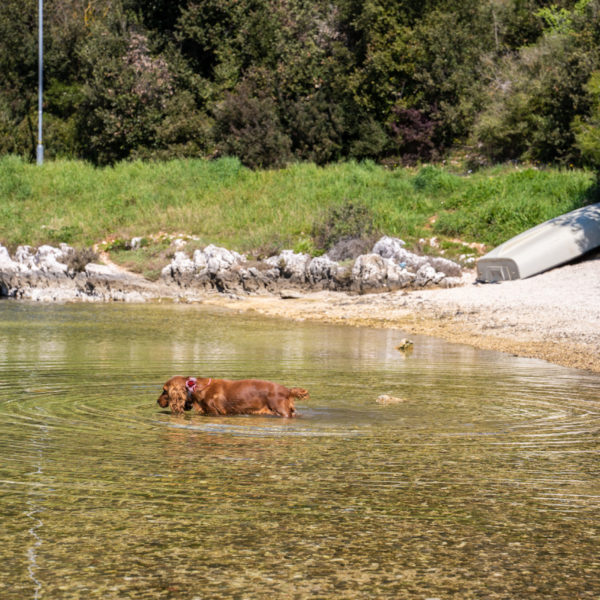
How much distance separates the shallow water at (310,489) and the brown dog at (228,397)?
167 mm

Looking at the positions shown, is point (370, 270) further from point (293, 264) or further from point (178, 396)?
point (178, 396)

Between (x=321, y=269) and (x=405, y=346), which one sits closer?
(x=405, y=346)

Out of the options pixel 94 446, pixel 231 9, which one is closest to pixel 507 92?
pixel 231 9

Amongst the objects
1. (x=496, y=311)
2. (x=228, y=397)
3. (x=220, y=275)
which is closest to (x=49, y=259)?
(x=220, y=275)

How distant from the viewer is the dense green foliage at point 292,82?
1405 inches

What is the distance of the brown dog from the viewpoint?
28.9 ft

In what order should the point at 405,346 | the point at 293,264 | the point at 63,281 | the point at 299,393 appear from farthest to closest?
1. the point at 63,281
2. the point at 293,264
3. the point at 405,346
4. the point at 299,393

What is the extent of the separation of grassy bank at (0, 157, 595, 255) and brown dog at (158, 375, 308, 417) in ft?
58.3

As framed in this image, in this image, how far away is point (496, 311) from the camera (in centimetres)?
1873

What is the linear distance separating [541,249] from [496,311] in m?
4.57

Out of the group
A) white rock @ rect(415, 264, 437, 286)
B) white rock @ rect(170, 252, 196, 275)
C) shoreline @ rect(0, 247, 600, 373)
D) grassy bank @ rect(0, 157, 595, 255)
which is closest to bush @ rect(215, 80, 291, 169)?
grassy bank @ rect(0, 157, 595, 255)

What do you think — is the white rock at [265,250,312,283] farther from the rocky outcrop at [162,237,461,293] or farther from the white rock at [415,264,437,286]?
the white rock at [415,264,437,286]

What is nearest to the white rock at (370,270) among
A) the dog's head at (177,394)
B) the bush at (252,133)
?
the bush at (252,133)

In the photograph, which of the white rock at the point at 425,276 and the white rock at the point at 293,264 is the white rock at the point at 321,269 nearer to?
the white rock at the point at 293,264
